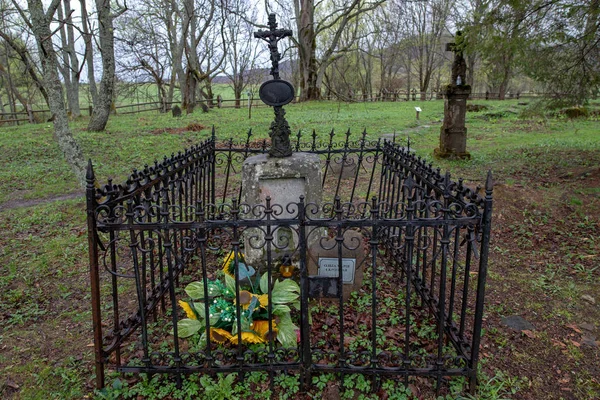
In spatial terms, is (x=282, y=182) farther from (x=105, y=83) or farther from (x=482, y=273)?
(x=105, y=83)

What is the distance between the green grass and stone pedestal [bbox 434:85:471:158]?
1.08 ft

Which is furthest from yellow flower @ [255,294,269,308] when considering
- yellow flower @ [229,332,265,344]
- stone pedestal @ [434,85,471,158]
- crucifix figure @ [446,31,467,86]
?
crucifix figure @ [446,31,467,86]

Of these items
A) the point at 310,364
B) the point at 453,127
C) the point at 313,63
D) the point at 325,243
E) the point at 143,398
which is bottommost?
the point at 143,398

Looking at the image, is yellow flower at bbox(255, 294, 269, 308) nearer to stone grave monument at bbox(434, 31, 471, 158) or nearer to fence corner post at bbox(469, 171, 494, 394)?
fence corner post at bbox(469, 171, 494, 394)

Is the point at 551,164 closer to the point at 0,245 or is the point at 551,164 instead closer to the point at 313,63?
the point at 0,245

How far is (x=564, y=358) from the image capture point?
10.0 feet

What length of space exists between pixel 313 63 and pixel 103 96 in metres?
15.6

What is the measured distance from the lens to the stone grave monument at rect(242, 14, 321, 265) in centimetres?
398

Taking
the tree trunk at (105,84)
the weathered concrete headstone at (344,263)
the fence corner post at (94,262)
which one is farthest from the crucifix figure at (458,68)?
the tree trunk at (105,84)

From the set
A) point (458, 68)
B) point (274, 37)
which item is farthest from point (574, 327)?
point (458, 68)

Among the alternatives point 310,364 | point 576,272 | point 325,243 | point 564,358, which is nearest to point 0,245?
Answer: point 325,243

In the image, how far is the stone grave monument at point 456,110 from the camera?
882 cm

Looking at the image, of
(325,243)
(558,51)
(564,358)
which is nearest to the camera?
(564,358)

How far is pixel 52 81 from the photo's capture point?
6.62m
